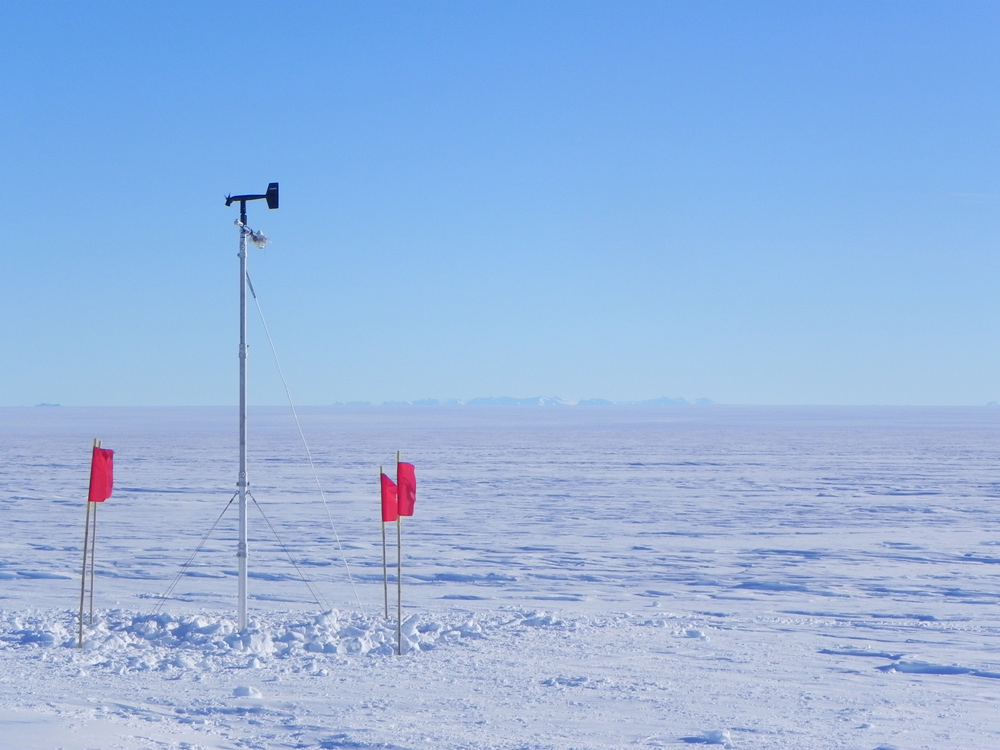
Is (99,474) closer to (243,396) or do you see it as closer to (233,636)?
(243,396)


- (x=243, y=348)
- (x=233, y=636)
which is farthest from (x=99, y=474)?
(x=233, y=636)

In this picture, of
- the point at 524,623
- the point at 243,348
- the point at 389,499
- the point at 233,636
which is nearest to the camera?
the point at 233,636

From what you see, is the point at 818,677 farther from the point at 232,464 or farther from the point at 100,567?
the point at 232,464

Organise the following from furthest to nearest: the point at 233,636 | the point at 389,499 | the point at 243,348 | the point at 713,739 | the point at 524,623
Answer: the point at 524,623
the point at 243,348
the point at 389,499
the point at 233,636
the point at 713,739

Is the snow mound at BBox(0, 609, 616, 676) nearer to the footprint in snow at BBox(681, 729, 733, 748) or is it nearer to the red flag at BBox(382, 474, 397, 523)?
the red flag at BBox(382, 474, 397, 523)

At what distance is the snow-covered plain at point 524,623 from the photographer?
18.4 feet

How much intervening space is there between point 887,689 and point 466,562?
6383 millimetres

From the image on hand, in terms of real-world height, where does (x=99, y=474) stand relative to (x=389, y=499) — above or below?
above

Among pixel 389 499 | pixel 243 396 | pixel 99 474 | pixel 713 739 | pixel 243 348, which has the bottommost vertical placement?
pixel 713 739

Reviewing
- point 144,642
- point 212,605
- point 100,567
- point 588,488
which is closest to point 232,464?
point 588,488

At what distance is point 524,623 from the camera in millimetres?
8109

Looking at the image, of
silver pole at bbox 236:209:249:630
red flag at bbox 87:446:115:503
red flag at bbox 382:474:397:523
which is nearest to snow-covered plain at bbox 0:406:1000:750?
silver pole at bbox 236:209:249:630

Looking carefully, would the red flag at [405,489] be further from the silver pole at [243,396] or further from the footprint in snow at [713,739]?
the footprint in snow at [713,739]

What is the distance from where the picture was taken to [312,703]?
5980 mm
